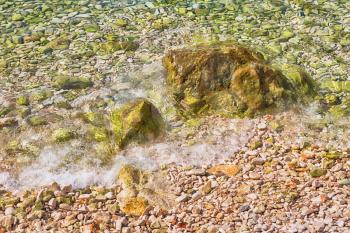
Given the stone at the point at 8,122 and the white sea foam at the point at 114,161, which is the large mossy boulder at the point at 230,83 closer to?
the white sea foam at the point at 114,161

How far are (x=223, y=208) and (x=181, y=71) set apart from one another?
13.0 ft

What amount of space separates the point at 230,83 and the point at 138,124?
2.38 meters

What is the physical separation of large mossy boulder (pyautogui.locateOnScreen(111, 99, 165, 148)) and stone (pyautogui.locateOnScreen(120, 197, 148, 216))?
1.62 m

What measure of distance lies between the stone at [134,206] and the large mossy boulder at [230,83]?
2927 mm

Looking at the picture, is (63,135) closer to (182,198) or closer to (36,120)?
(36,120)

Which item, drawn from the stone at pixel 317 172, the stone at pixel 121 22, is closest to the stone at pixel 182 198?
the stone at pixel 317 172

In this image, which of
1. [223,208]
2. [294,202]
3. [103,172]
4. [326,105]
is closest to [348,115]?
[326,105]

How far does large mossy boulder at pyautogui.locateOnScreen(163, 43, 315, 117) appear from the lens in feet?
35.3

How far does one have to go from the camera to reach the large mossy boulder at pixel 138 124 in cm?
989

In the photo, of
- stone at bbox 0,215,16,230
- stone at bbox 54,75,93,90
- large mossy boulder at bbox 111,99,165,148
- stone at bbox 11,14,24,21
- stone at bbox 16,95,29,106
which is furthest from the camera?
stone at bbox 11,14,24,21

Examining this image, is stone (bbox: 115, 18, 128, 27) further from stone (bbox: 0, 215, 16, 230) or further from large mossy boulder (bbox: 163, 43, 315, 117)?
stone (bbox: 0, 215, 16, 230)

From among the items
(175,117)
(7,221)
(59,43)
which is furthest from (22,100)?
(7,221)

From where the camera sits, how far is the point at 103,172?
9.20 metres

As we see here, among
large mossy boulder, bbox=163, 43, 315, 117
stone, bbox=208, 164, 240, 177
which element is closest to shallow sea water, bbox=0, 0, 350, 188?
stone, bbox=208, 164, 240, 177
